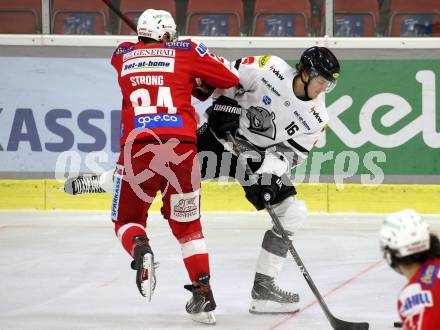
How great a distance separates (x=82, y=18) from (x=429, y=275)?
18.6 ft

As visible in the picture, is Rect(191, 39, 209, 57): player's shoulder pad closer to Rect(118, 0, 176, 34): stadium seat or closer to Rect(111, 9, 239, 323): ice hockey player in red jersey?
Rect(111, 9, 239, 323): ice hockey player in red jersey

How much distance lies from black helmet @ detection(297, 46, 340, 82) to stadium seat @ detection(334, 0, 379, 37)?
3213 millimetres

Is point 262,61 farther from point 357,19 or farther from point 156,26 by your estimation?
point 357,19

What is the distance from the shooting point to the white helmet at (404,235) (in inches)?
113

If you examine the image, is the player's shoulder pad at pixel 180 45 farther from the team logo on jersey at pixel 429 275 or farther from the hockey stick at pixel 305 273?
the team logo on jersey at pixel 429 275

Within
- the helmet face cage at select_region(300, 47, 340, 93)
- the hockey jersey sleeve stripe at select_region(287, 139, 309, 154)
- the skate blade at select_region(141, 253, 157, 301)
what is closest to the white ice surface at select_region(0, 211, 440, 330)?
the skate blade at select_region(141, 253, 157, 301)

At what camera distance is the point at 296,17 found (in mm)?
8047

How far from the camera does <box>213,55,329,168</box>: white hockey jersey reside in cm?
505

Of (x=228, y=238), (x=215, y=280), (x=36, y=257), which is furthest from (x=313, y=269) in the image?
(x=36, y=257)

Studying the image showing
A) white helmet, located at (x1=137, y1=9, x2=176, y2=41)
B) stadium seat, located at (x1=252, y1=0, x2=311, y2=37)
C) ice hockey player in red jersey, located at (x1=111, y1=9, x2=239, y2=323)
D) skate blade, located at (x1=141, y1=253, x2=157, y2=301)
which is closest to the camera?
skate blade, located at (x1=141, y1=253, x2=157, y2=301)

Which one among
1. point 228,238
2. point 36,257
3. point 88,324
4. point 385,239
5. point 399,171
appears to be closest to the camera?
point 385,239

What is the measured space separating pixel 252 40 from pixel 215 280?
9.14ft

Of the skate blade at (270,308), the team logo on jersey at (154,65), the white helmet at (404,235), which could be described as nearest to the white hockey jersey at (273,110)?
the team logo on jersey at (154,65)

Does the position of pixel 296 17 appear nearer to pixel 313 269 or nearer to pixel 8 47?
pixel 8 47
